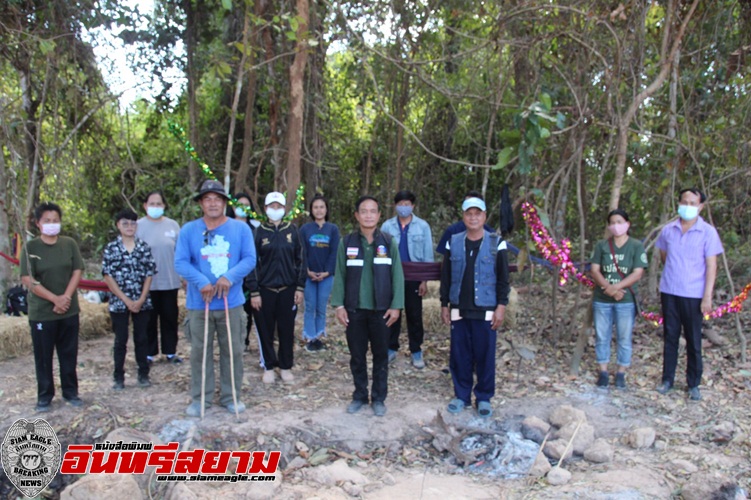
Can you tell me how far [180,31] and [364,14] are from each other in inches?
132

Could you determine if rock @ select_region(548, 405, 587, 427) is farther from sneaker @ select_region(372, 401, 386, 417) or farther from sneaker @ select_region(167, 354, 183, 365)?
sneaker @ select_region(167, 354, 183, 365)

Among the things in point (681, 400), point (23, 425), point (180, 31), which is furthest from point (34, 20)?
point (681, 400)

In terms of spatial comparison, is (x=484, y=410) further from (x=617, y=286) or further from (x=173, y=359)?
(x=173, y=359)

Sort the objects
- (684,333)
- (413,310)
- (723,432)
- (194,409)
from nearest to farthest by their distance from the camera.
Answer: (723,432) → (194,409) → (684,333) → (413,310)

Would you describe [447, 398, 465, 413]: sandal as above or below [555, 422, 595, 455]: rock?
above

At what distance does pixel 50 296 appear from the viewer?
438cm

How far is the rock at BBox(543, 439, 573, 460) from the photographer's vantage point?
4.10 m

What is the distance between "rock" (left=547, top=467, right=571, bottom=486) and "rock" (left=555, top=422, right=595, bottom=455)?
0.36m

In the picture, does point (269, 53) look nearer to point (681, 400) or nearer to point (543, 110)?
point (543, 110)

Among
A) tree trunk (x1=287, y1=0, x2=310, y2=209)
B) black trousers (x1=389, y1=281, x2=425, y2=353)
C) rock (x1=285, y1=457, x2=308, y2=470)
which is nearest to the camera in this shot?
rock (x1=285, y1=457, x2=308, y2=470)

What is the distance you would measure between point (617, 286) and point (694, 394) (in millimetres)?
1126

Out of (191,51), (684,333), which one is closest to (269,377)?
(684,333)

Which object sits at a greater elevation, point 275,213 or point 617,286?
point 275,213

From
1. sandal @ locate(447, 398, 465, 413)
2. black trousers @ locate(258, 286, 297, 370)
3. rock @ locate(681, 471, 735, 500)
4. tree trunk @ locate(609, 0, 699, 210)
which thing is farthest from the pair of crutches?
tree trunk @ locate(609, 0, 699, 210)
